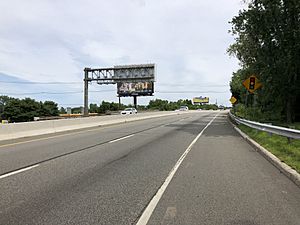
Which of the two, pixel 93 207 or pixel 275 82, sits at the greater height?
pixel 275 82

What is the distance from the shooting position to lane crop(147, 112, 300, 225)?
15.7 feet

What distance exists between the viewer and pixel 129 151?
11773 mm

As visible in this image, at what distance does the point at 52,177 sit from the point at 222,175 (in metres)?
4.04

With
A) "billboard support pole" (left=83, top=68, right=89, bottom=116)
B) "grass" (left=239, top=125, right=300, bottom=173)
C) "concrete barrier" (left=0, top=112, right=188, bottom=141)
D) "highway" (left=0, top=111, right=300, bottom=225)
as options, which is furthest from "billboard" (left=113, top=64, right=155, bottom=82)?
"highway" (left=0, top=111, right=300, bottom=225)

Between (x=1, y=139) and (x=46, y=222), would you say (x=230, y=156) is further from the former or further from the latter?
(x=1, y=139)

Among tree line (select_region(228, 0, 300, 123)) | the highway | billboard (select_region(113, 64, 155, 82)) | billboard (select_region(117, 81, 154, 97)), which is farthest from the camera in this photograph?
billboard (select_region(117, 81, 154, 97))

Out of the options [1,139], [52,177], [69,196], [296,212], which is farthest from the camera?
[1,139]

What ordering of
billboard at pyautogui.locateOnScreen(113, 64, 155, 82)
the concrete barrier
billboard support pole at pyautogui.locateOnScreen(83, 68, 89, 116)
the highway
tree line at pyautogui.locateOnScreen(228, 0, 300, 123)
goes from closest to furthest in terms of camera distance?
the highway < the concrete barrier < tree line at pyautogui.locateOnScreen(228, 0, 300, 123) < billboard support pole at pyautogui.locateOnScreen(83, 68, 89, 116) < billboard at pyautogui.locateOnScreen(113, 64, 155, 82)

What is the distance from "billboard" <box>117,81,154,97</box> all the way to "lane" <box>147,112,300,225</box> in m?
80.4

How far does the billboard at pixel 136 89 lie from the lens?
89.4 m

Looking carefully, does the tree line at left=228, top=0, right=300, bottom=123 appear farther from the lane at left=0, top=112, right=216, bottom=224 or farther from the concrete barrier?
the lane at left=0, top=112, right=216, bottom=224

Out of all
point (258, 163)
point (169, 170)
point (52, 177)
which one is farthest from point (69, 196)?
point (258, 163)

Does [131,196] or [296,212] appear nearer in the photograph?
[296,212]

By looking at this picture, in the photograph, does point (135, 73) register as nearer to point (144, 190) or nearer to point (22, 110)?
point (22, 110)
